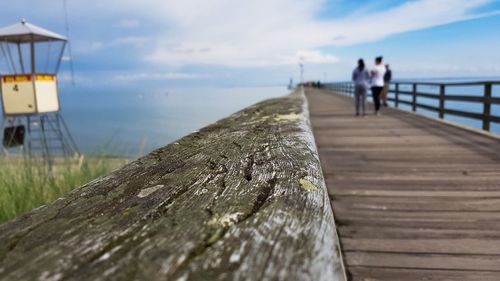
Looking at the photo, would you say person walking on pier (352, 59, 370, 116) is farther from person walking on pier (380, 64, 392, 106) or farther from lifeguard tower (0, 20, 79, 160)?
lifeguard tower (0, 20, 79, 160)

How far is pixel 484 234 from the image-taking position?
247 cm

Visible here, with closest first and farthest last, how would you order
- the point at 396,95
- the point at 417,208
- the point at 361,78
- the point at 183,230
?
the point at 183,230 < the point at 417,208 < the point at 361,78 < the point at 396,95

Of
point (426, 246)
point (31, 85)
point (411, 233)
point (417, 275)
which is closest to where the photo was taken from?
point (417, 275)

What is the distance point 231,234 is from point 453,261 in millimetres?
1831

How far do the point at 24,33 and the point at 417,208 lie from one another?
13.3m

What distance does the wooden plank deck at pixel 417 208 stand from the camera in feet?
6.91

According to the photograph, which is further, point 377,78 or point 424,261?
point 377,78

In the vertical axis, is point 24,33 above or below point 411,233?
above

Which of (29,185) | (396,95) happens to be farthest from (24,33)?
(396,95)

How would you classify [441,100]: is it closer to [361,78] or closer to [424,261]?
[361,78]

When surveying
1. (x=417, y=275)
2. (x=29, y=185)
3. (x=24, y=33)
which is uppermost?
(x=24, y=33)

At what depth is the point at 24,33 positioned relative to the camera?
12641 millimetres

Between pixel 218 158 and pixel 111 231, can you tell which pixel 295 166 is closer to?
pixel 218 158

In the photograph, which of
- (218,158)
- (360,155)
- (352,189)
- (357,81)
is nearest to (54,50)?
(357,81)
